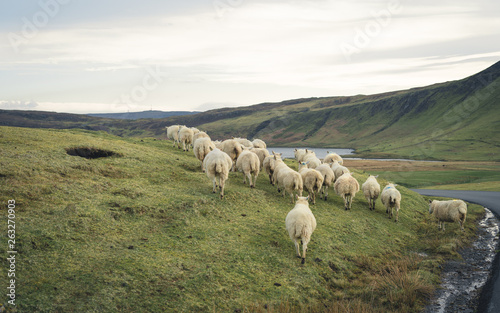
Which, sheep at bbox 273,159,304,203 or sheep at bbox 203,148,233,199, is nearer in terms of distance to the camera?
sheep at bbox 203,148,233,199

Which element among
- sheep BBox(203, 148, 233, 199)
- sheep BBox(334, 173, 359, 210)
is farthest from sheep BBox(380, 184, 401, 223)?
sheep BBox(203, 148, 233, 199)

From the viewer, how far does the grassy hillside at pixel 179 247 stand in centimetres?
843

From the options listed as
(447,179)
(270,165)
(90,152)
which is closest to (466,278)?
(270,165)

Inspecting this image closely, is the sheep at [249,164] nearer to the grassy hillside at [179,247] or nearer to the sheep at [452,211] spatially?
the grassy hillside at [179,247]

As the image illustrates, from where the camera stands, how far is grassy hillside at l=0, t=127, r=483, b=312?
27.7 feet

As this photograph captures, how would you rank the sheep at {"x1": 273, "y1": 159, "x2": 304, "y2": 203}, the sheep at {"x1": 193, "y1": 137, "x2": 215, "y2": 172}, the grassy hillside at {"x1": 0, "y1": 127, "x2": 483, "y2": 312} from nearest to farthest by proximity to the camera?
1. the grassy hillside at {"x1": 0, "y1": 127, "x2": 483, "y2": 312}
2. the sheep at {"x1": 273, "y1": 159, "x2": 304, "y2": 203}
3. the sheep at {"x1": 193, "y1": 137, "x2": 215, "y2": 172}

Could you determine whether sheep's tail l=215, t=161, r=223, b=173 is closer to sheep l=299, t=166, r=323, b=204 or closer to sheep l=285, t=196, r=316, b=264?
sheep l=285, t=196, r=316, b=264

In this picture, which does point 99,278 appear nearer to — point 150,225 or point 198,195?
point 150,225

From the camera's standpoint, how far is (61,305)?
7316mm

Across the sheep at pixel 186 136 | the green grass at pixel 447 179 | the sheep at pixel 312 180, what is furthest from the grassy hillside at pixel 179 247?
the green grass at pixel 447 179

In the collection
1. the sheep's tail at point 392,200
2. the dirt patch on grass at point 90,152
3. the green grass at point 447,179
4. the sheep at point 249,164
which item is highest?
the dirt patch on grass at point 90,152

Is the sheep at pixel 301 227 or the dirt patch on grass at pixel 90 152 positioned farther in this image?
the dirt patch on grass at pixel 90 152

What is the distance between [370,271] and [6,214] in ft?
45.4

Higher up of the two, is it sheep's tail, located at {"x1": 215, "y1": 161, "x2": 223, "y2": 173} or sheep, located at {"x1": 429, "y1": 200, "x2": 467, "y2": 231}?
sheep's tail, located at {"x1": 215, "y1": 161, "x2": 223, "y2": 173}
